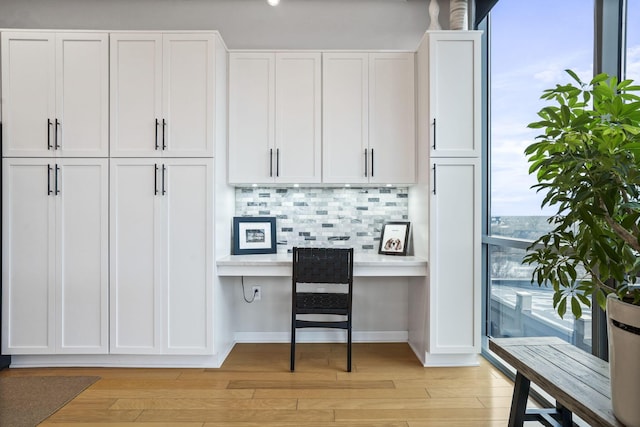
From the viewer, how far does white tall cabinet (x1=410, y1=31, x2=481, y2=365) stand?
280 centimetres

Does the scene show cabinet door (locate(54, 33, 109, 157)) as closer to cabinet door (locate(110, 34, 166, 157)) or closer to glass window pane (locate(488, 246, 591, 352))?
cabinet door (locate(110, 34, 166, 157))

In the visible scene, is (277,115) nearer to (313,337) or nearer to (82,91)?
(82,91)

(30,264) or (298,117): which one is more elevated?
(298,117)

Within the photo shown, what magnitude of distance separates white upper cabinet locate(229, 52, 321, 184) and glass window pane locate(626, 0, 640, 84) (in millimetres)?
1913

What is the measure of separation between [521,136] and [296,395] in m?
2.18

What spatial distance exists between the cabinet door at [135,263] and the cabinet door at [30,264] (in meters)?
0.45

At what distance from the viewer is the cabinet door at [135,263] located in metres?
2.78

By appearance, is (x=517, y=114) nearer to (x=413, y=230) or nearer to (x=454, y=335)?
(x=413, y=230)

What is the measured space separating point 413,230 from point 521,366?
1.77 m

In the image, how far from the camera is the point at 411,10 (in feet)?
11.1

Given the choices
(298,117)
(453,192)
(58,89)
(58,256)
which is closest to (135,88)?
(58,89)

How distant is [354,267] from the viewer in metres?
2.91

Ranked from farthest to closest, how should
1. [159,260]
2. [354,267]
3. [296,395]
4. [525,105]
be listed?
[354,267] → [159,260] → [525,105] → [296,395]

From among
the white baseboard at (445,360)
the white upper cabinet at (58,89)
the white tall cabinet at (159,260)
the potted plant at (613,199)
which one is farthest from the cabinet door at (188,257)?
the potted plant at (613,199)
